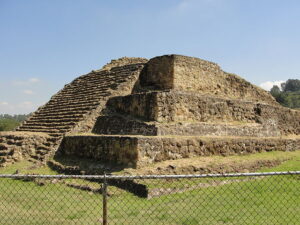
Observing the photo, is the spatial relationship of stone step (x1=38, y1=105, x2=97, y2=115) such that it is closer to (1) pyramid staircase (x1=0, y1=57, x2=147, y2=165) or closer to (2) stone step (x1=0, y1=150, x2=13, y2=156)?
(1) pyramid staircase (x1=0, y1=57, x2=147, y2=165)

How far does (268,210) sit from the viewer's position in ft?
21.8

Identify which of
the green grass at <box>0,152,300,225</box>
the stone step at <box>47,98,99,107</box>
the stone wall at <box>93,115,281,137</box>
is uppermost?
the stone step at <box>47,98,99,107</box>

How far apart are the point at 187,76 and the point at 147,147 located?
622 centimetres

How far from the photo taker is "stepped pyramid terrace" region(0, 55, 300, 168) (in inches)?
409

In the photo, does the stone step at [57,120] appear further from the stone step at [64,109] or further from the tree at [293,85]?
the tree at [293,85]

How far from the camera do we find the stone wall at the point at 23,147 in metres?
12.0

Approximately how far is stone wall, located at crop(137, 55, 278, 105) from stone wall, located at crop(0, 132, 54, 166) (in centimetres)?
525

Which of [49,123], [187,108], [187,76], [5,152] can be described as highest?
[187,76]

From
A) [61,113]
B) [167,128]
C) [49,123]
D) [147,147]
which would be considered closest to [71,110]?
[61,113]

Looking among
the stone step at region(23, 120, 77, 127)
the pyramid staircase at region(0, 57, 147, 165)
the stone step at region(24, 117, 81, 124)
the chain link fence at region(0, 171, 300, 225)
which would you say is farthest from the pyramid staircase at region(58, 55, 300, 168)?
the chain link fence at region(0, 171, 300, 225)

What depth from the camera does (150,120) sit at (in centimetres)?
1197

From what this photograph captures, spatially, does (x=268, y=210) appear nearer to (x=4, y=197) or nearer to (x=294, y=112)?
(x=4, y=197)

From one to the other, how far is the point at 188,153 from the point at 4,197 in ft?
18.0

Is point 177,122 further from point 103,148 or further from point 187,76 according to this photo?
point 187,76
